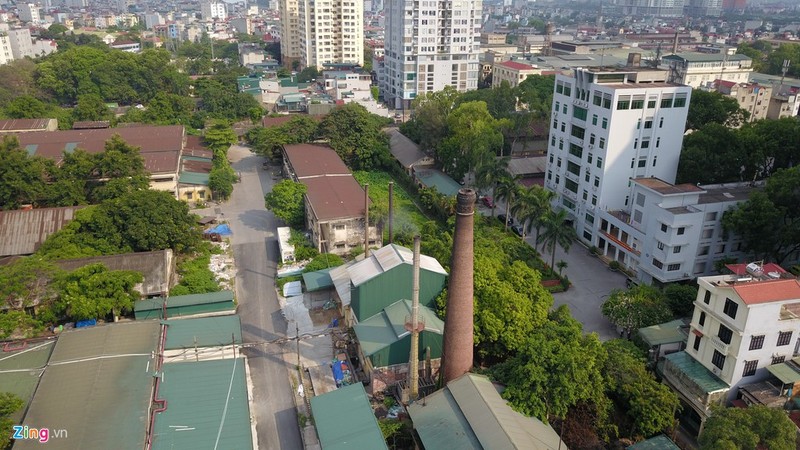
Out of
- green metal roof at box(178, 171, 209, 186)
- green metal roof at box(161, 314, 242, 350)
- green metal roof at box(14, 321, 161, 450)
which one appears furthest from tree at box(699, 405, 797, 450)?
green metal roof at box(178, 171, 209, 186)

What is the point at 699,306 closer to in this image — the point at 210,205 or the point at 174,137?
the point at 210,205

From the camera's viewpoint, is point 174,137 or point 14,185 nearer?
point 14,185

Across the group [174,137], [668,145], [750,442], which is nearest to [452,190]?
[668,145]

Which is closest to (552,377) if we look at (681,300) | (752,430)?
(752,430)

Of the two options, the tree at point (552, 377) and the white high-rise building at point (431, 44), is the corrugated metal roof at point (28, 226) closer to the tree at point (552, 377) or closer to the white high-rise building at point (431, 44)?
the tree at point (552, 377)

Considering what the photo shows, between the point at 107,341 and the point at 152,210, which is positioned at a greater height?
the point at 152,210

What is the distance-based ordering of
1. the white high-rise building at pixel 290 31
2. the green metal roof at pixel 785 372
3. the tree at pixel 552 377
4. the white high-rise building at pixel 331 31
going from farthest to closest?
the white high-rise building at pixel 290 31
the white high-rise building at pixel 331 31
the green metal roof at pixel 785 372
the tree at pixel 552 377

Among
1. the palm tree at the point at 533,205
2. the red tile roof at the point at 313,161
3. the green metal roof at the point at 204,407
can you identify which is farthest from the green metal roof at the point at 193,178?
the palm tree at the point at 533,205
